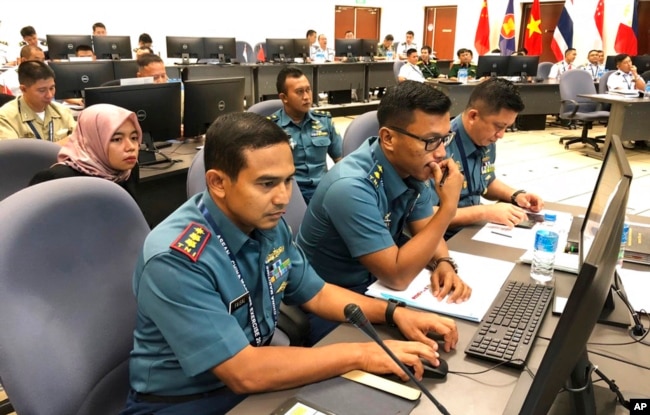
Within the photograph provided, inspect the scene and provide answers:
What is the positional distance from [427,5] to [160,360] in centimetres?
1317

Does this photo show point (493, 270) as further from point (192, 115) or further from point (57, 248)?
point (192, 115)

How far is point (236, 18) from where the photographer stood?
11023mm

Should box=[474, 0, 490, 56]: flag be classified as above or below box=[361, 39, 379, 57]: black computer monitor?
above

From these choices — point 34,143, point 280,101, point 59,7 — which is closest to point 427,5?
point 59,7

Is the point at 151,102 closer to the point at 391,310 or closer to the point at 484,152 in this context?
the point at 484,152

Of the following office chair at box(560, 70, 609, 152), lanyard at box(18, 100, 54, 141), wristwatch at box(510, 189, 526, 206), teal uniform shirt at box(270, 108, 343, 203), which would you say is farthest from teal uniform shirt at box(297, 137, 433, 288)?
office chair at box(560, 70, 609, 152)

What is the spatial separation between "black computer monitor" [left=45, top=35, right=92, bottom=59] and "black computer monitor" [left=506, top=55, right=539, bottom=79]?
238 inches

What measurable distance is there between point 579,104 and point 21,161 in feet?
20.6

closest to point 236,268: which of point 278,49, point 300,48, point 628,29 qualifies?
point 278,49

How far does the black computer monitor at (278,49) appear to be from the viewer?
845 centimetres

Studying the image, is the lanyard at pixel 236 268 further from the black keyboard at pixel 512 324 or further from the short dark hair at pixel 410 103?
the short dark hair at pixel 410 103

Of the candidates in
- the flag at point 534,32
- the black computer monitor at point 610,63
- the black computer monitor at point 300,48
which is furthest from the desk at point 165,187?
the flag at point 534,32

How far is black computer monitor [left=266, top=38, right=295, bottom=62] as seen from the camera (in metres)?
8.45

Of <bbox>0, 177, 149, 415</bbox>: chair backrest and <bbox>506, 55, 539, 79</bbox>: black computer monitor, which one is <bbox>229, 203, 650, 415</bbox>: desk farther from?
<bbox>506, 55, 539, 79</bbox>: black computer monitor
